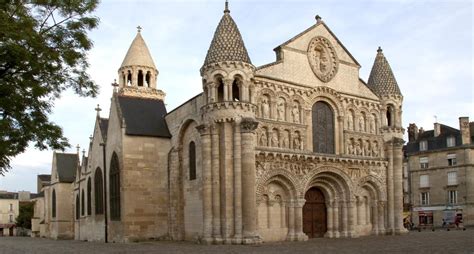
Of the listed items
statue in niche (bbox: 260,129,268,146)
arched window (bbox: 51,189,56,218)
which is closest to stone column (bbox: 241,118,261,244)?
statue in niche (bbox: 260,129,268,146)

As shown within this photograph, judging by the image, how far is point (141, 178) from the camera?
1235 inches

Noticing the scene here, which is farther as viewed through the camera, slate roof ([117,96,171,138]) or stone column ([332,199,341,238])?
slate roof ([117,96,171,138])

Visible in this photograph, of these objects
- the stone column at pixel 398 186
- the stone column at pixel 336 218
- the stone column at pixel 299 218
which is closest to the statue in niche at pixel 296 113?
the stone column at pixel 299 218

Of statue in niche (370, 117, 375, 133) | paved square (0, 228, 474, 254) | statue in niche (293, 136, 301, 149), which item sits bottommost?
paved square (0, 228, 474, 254)

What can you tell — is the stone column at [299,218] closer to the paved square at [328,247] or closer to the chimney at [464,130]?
the paved square at [328,247]

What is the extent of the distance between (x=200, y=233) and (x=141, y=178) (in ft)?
19.0

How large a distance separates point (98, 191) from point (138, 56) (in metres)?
16.4

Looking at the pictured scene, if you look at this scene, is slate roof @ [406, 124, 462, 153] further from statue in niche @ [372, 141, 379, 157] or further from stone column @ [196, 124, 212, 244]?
stone column @ [196, 124, 212, 244]

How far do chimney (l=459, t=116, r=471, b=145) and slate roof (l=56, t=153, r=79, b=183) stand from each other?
1480 inches

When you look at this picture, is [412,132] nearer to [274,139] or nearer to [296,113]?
[296,113]

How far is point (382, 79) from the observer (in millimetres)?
33500

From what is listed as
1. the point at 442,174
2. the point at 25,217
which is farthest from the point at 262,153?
the point at 25,217

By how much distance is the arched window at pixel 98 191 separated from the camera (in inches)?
1431

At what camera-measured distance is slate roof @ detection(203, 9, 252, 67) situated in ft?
86.9
